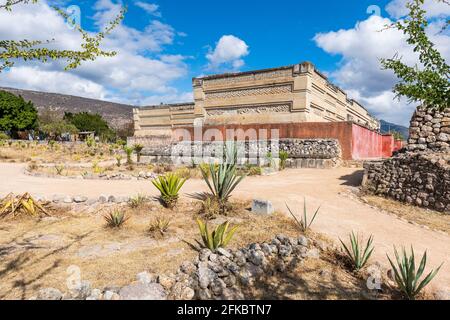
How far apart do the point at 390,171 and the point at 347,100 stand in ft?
68.1

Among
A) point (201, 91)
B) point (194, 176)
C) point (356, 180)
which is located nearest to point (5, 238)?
point (194, 176)

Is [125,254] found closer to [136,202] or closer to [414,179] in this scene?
[136,202]

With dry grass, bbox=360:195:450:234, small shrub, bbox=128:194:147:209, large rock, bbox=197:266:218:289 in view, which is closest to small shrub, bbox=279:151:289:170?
dry grass, bbox=360:195:450:234

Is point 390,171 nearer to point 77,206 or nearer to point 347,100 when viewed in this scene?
point 77,206

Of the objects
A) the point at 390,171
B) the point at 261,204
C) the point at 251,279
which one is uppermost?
the point at 390,171

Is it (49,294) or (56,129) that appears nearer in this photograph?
(49,294)

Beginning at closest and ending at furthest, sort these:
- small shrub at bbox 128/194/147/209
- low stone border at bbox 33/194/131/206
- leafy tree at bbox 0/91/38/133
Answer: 1. small shrub at bbox 128/194/147/209
2. low stone border at bbox 33/194/131/206
3. leafy tree at bbox 0/91/38/133

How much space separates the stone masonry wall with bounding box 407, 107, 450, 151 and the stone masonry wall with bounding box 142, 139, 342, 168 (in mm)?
4842

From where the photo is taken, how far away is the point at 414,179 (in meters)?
7.70

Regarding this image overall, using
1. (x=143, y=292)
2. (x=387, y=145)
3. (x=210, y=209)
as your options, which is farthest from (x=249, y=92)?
(x=143, y=292)

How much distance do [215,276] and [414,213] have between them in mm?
5775

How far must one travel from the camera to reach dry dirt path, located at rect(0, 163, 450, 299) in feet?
15.5

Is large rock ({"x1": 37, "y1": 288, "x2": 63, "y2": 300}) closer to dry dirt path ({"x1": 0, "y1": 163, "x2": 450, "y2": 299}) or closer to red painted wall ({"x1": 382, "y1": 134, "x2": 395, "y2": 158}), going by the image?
dry dirt path ({"x1": 0, "y1": 163, "x2": 450, "y2": 299})

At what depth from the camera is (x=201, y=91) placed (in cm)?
2236
